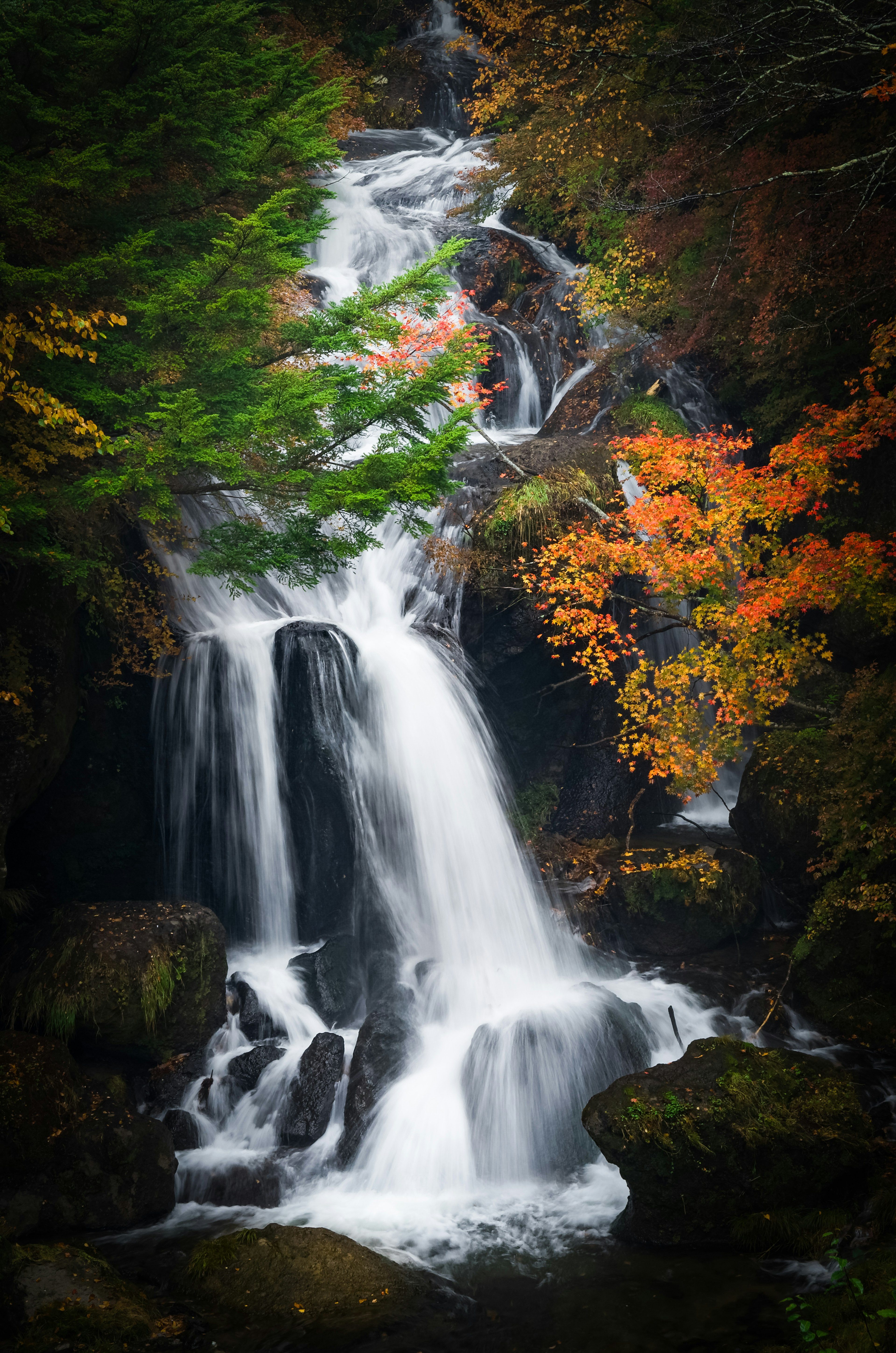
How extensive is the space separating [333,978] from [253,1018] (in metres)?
1.04

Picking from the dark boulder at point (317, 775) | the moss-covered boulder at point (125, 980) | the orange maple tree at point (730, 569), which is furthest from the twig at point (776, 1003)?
the moss-covered boulder at point (125, 980)

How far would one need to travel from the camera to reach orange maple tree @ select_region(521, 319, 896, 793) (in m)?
8.11

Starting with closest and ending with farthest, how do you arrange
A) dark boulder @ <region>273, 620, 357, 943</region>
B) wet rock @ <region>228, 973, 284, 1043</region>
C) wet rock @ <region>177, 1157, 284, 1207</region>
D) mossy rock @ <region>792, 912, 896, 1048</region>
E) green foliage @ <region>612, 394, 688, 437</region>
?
wet rock @ <region>177, 1157, 284, 1207</region> < mossy rock @ <region>792, 912, 896, 1048</region> < wet rock @ <region>228, 973, 284, 1043</region> < dark boulder @ <region>273, 620, 357, 943</region> < green foliage @ <region>612, 394, 688, 437</region>

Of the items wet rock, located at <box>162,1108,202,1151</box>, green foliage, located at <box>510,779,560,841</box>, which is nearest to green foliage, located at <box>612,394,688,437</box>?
green foliage, located at <box>510,779,560,841</box>

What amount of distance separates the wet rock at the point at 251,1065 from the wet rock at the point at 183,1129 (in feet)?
1.64

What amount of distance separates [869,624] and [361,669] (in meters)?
6.80

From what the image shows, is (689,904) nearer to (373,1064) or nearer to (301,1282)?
(373,1064)

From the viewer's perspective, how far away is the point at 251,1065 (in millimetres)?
7832

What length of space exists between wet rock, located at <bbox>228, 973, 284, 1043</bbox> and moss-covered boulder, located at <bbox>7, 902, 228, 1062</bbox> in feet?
0.97

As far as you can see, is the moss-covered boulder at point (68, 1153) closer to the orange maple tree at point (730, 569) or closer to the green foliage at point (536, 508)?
the orange maple tree at point (730, 569)

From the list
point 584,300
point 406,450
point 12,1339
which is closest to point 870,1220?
point 12,1339

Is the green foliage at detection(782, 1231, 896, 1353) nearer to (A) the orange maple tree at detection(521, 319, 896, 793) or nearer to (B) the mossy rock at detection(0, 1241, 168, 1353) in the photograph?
(B) the mossy rock at detection(0, 1241, 168, 1353)

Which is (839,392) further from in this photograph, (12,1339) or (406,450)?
(12,1339)

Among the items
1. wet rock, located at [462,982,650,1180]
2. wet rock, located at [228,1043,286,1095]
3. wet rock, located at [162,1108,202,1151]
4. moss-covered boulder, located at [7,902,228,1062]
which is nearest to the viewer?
Answer: wet rock, located at [462,982,650,1180]
